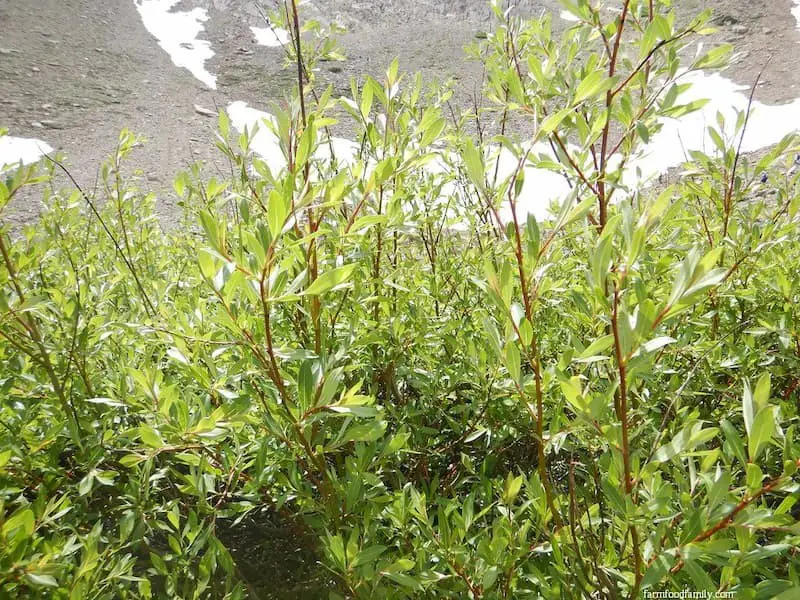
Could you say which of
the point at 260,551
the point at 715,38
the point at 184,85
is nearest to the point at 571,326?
the point at 260,551

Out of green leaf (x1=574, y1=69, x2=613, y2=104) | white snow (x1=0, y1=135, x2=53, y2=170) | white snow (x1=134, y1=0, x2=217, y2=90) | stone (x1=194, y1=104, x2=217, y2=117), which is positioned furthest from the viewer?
white snow (x1=134, y1=0, x2=217, y2=90)

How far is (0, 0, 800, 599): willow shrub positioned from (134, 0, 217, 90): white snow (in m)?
16.8

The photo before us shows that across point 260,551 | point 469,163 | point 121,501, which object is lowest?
point 260,551

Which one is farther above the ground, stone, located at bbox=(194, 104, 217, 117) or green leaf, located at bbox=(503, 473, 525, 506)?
stone, located at bbox=(194, 104, 217, 117)

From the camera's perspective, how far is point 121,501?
1297 millimetres

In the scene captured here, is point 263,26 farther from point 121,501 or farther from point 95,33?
point 121,501

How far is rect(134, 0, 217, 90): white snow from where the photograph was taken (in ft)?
55.2

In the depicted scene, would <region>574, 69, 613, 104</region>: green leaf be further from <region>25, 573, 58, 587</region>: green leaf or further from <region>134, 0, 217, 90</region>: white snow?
<region>134, 0, 217, 90</region>: white snow

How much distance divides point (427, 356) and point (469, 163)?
0.70m

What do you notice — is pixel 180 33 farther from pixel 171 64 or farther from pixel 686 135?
pixel 686 135

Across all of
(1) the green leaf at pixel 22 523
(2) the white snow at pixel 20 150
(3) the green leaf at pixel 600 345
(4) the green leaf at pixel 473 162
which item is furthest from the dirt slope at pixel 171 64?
(3) the green leaf at pixel 600 345

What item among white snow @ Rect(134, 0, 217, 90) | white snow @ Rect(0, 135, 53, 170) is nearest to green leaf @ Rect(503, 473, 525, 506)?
white snow @ Rect(0, 135, 53, 170)

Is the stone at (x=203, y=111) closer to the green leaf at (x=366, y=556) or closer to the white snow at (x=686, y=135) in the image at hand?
the white snow at (x=686, y=135)

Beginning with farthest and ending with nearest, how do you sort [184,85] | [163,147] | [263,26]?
[263,26], [184,85], [163,147]
